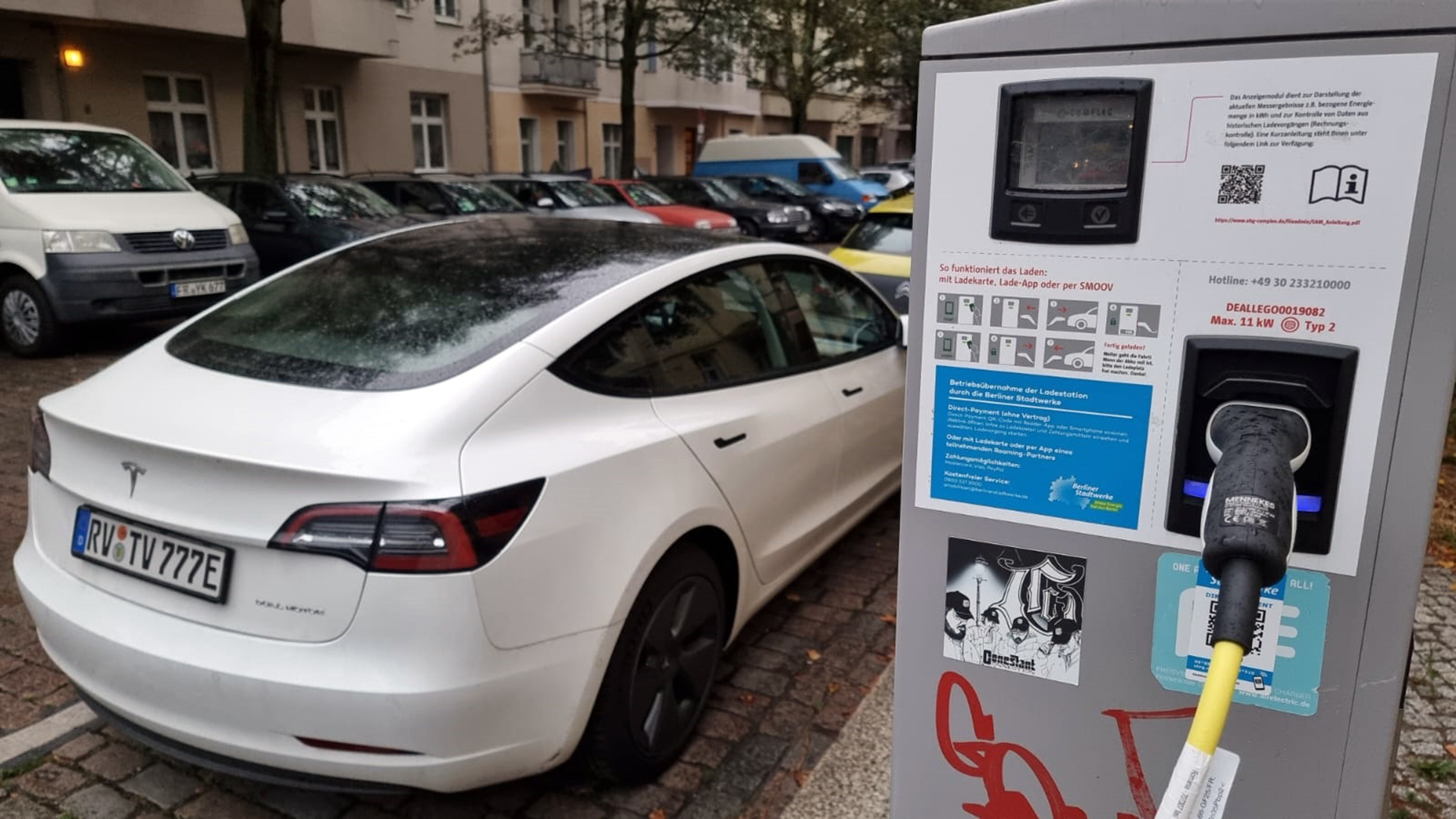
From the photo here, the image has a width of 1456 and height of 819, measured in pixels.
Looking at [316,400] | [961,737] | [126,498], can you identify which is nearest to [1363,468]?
[961,737]

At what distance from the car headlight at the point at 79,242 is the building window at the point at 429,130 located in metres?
15.6

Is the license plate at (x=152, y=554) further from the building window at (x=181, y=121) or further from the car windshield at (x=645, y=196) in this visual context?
the building window at (x=181, y=121)

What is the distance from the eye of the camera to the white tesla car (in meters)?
2.23

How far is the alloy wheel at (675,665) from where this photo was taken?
9.08 feet

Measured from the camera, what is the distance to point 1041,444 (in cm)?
166

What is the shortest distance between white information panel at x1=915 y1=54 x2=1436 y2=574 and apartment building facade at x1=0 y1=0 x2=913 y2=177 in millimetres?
16778

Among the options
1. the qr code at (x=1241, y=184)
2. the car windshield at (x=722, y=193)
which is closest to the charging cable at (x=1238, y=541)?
the qr code at (x=1241, y=184)

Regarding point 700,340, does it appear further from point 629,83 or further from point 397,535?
point 629,83

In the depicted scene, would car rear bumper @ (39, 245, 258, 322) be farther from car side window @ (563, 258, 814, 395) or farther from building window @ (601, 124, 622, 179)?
building window @ (601, 124, 622, 179)

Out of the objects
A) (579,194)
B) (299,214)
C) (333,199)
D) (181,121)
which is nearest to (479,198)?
(579,194)

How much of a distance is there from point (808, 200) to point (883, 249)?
46.6 feet

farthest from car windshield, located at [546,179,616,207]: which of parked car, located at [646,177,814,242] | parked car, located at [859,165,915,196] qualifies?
parked car, located at [859,165,915,196]

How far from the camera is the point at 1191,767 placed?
1.25 m

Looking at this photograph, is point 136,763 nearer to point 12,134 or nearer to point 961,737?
point 961,737
